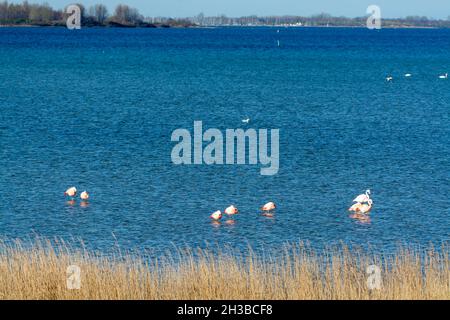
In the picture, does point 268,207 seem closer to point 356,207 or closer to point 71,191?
point 356,207

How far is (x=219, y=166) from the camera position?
112 feet

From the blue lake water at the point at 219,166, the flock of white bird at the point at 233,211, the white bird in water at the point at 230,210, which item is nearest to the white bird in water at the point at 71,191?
the blue lake water at the point at 219,166

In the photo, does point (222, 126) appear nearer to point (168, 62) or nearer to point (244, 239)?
point (244, 239)

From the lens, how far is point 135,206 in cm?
2725

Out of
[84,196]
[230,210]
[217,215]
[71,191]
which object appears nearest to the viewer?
[217,215]

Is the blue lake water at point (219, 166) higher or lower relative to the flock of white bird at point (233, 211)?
lower

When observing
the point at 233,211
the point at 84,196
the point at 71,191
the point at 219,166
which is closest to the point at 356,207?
the point at 233,211

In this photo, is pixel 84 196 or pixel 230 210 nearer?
pixel 230 210

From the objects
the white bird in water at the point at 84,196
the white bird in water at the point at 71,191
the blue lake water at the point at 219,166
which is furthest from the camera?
the white bird in water at the point at 71,191

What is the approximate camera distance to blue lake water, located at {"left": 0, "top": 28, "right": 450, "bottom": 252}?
2469 cm

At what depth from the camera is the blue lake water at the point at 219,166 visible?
2469 cm

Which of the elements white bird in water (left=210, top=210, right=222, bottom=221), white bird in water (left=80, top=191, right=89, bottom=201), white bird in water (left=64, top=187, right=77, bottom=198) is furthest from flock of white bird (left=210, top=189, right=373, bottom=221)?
white bird in water (left=64, top=187, right=77, bottom=198)

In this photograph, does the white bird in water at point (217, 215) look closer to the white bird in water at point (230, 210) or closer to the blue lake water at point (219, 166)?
the blue lake water at point (219, 166)
